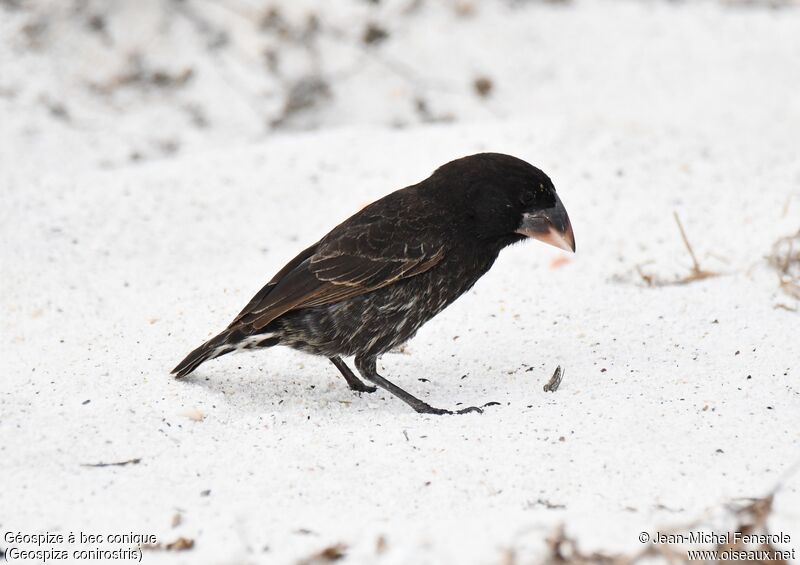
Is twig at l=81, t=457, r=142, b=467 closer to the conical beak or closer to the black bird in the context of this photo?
the black bird

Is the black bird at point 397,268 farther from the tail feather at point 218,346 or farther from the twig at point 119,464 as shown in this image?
the twig at point 119,464

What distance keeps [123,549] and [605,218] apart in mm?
3567

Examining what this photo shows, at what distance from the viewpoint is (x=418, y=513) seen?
317 centimetres

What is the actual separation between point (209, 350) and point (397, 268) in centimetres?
82

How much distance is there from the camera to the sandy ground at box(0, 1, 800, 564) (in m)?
3.16

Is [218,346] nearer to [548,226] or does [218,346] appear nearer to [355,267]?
[355,267]

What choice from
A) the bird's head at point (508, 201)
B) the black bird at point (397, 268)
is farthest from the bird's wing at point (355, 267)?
the bird's head at point (508, 201)

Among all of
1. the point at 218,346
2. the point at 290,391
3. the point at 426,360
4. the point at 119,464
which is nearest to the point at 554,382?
the point at 426,360

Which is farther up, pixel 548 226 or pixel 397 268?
pixel 548 226

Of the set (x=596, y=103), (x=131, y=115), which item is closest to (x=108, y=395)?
(x=131, y=115)

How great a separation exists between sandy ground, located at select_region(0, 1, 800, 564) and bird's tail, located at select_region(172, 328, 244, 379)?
0.08m

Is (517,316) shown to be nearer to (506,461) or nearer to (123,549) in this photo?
(506,461)

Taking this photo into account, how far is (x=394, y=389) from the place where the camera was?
4.28m

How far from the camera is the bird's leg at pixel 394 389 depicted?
4.11 m
